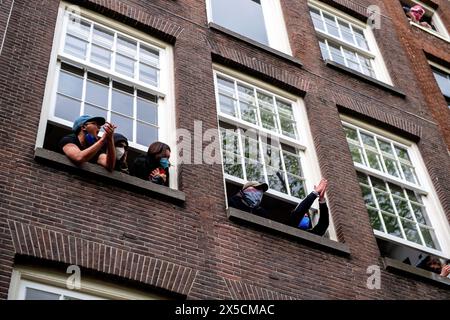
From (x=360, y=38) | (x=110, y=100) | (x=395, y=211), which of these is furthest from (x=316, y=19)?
(x=110, y=100)

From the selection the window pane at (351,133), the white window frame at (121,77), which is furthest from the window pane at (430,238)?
the white window frame at (121,77)

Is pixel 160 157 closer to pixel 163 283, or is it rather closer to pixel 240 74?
pixel 163 283

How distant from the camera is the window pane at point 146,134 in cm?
878

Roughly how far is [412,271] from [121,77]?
541 centimetres

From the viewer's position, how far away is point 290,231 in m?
8.34

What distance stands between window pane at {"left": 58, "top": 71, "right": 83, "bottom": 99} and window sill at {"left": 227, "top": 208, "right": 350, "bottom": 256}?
2862mm

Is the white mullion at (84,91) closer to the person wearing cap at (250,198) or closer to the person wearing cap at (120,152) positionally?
the person wearing cap at (120,152)

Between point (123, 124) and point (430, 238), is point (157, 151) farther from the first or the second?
point (430, 238)

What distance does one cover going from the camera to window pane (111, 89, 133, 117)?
894 centimetres

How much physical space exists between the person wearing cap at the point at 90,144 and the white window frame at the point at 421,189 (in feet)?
15.6

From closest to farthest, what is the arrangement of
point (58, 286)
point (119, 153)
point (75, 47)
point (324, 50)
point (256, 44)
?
point (58, 286), point (119, 153), point (75, 47), point (256, 44), point (324, 50)

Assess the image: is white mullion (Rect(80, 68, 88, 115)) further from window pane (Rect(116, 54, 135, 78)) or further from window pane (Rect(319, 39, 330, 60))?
window pane (Rect(319, 39, 330, 60))
